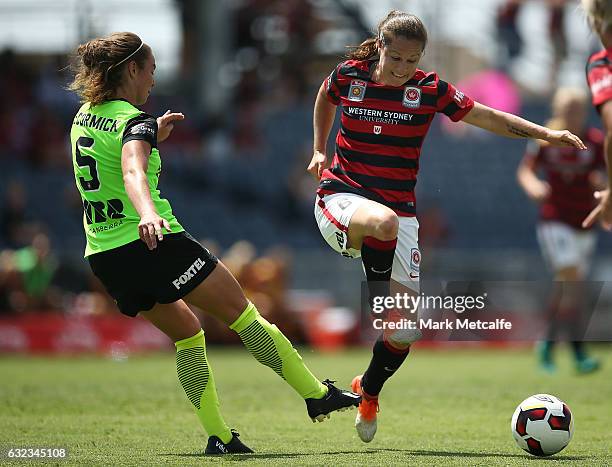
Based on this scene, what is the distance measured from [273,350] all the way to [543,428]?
1602 mm

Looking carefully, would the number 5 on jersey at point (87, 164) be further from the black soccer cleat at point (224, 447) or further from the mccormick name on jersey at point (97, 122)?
the black soccer cleat at point (224, 447)

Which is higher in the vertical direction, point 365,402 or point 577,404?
point 365,402

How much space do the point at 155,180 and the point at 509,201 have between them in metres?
17.5

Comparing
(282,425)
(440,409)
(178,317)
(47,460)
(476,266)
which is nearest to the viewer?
(47,460)

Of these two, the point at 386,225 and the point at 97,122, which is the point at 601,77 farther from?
the point at 97,122

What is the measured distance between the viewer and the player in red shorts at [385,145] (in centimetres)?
652

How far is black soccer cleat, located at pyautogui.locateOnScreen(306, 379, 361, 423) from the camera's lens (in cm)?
636

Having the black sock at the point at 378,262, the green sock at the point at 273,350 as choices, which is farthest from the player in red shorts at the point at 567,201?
the green sock at the point at 273,350

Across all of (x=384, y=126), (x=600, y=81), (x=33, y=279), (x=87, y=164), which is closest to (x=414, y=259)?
(x=384, y=126)

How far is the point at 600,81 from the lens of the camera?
5977mm

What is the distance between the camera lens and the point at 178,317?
245 inches

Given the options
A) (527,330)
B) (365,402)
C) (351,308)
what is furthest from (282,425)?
(351,308)

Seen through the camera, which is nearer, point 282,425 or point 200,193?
point 282,425

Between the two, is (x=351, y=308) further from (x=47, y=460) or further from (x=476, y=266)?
(x=47, y=460)
